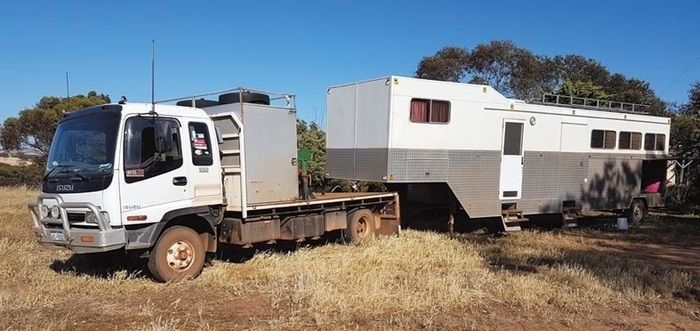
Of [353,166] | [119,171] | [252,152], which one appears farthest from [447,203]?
[119,171]

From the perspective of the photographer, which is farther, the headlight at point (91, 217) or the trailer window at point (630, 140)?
the trailer window at point (630, 140)

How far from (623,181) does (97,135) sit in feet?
46.3

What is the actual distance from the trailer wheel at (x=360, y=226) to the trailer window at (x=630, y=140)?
823 cm

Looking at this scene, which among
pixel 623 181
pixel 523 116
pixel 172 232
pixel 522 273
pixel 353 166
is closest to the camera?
pixel 172 232

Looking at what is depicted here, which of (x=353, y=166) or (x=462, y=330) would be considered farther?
(x=353, y=166)

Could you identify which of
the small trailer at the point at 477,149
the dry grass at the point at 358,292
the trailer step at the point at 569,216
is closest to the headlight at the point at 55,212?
the dry grass at the point at 358,292

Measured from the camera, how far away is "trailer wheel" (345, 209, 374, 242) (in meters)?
12.1

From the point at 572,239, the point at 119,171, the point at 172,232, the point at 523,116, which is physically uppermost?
the point at 523,116

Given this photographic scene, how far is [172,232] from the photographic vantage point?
8.45 metres

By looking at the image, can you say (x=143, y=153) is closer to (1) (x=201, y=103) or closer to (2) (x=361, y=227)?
(1) (x=201, y=103)

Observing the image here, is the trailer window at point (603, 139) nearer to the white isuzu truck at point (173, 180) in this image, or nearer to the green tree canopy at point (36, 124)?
the white isuzu truck at point (173, 180)

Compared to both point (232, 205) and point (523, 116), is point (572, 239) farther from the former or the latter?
point (232, 205)

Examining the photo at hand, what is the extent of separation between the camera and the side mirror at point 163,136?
8156mm

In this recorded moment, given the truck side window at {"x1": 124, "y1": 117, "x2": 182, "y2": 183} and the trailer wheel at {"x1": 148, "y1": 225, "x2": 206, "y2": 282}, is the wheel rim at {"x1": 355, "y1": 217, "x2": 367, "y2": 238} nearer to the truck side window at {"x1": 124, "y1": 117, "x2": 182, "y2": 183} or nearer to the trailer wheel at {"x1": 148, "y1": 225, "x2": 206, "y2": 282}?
the trailer wheel at {"x1": 148, "y1": 225, "x2": 206, "y2": 282}
